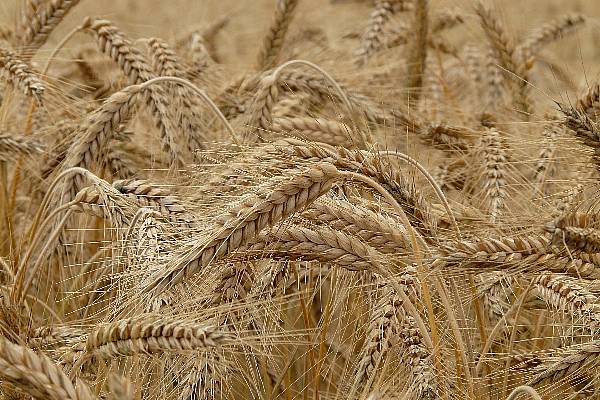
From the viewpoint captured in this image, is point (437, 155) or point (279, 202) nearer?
point (279, 202)

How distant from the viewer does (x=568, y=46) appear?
931 cm

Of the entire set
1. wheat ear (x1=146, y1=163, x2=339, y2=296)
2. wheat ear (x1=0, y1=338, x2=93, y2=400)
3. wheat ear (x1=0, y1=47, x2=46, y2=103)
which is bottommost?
wheat ear (x1=0, y1=338, x2=93, y2=400)

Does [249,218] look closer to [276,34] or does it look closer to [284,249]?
[284,249]

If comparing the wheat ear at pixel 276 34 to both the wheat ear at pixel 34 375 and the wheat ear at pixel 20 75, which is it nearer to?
the wheat ear at pixel 20 75

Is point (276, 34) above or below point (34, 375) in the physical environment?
above

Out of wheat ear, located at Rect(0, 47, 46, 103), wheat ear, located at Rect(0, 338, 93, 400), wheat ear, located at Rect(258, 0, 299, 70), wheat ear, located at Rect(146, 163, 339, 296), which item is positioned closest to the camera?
wheat ear, located at Rect(0, 338, 93, 400)

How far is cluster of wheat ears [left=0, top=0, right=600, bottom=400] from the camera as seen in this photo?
1.89m

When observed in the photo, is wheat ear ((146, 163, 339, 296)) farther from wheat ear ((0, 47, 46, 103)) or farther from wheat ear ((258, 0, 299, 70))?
wheat ear ((258, 0, 299, 70))

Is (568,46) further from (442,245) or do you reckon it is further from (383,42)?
(442,245)

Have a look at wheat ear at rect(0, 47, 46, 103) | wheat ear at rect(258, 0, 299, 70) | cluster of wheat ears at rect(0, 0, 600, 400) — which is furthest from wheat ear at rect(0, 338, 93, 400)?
wheat ear at rect(258, 0, 299, 70)

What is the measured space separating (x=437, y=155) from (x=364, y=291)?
3.65 feet

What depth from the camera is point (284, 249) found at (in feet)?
6.43

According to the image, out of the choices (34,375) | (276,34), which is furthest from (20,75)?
(34,375)

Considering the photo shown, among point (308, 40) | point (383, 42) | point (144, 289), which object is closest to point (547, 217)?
point (144, 289)
